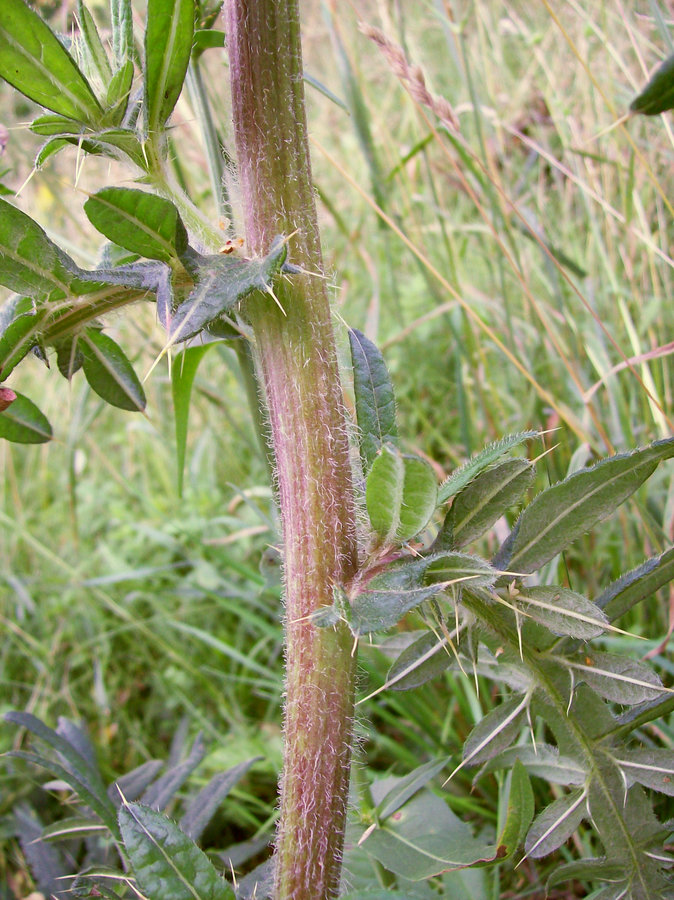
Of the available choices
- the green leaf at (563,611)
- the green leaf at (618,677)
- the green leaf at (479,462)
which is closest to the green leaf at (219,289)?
the green leaf at (479,462)

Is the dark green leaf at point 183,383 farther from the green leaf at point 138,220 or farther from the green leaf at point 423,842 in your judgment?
the green leaf at point 423,842

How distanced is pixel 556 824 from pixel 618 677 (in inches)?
6.8

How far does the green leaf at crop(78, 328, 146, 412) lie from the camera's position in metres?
0.88

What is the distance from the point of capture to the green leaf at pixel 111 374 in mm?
882

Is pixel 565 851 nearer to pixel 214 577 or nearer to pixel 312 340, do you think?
pixel 312 340

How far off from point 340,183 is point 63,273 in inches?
120

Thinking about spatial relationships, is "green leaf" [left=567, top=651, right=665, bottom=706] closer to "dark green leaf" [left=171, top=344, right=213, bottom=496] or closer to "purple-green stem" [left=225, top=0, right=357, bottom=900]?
"purple-green stem" [left=225, top=0, right=357, bottom=900]

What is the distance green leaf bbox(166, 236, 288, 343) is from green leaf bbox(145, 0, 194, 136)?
0.17 meters

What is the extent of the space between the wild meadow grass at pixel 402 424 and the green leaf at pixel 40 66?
1.82 feet

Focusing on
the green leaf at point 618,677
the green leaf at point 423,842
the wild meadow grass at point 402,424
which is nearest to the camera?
the green leaf at point 618,677

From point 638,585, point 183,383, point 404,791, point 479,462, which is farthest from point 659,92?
point 404,791

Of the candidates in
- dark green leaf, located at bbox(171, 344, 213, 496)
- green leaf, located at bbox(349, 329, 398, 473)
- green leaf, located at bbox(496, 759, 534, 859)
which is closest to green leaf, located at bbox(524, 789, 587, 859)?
green leaf, located at bbox(496, 759, 534, 859)

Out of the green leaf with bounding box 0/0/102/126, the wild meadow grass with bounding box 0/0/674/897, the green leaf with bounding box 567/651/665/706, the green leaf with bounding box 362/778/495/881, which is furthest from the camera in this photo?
the wild meadow grass with bounding box 0/0/674/897

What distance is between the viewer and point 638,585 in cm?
77
